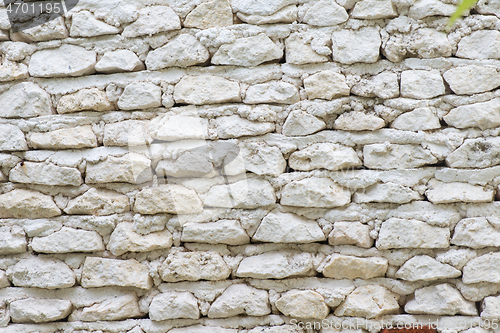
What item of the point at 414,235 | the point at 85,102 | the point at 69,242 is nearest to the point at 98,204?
the point at 69,242

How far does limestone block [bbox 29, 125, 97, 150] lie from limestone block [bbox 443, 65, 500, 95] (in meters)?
1.65

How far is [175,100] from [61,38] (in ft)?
2.07

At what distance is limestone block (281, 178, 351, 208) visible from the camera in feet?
5.54

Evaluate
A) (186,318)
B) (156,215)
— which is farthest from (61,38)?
(186,318)

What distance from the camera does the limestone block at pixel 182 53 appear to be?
5.73 ft

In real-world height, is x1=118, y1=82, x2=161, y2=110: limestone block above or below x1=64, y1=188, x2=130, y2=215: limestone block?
above

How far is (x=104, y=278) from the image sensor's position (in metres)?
1.76

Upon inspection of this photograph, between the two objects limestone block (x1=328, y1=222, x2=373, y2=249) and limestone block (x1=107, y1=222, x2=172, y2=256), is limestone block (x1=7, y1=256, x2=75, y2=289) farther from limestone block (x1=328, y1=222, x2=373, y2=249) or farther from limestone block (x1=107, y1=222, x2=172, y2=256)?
limestone block (x1=328, y1=222, x2=373, y2=249)

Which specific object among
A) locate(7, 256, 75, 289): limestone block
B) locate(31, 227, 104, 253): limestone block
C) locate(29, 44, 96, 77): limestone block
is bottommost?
locate(7, 256, 75, 289): limestone block

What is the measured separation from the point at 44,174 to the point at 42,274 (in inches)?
18.4

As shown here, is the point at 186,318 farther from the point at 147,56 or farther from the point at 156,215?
the point at 147,56

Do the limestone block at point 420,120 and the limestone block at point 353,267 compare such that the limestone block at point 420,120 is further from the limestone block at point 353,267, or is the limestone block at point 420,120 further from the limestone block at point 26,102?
the limestone block at point 26,102

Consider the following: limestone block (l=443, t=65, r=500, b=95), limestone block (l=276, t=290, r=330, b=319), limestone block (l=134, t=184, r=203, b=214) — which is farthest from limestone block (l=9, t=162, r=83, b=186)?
limestone block (l=443, t=65, r=500, b=95)

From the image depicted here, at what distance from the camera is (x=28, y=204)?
1779 mm
